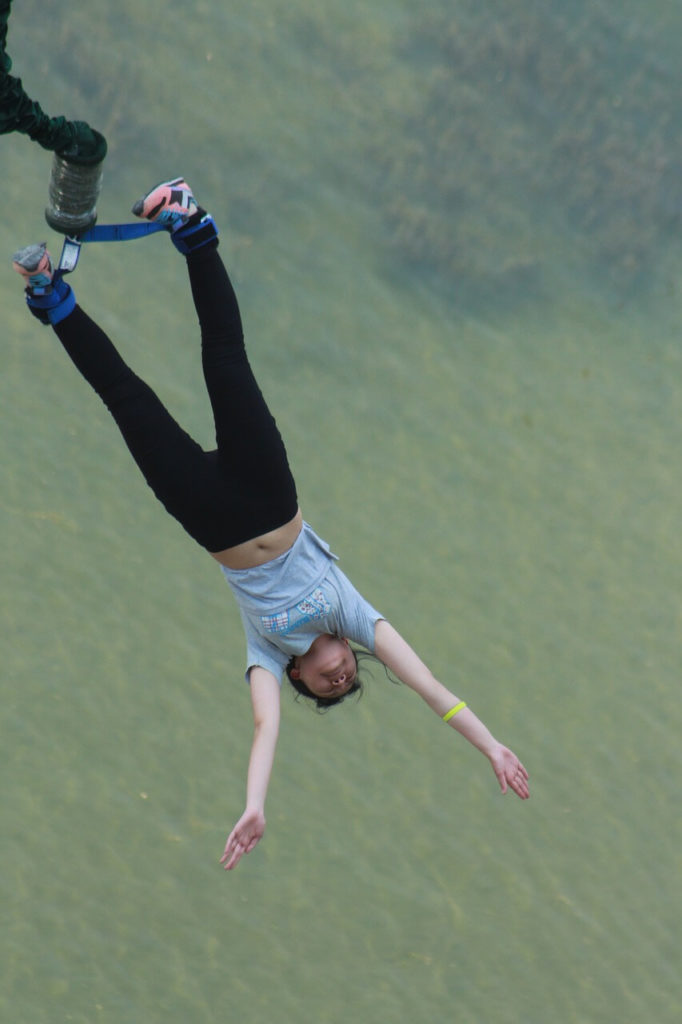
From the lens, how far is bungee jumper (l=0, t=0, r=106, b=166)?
2277 mm

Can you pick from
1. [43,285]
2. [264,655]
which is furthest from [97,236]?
[264,655]

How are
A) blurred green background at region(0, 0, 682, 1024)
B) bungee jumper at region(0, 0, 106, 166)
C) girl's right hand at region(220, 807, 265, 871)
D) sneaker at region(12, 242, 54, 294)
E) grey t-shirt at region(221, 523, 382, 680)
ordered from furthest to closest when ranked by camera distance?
blurred green background at region(0, 0, 682, 1024) < grey t-shirt at region(221, 523, 382, 680) < girl's right hand at region(220, 807, 265, 871) < sneaker at region(12, 242, 54, 294) < bungee jumper at region(0, 0, 106, 166)

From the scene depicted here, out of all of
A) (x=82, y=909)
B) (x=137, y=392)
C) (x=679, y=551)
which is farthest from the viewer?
(x=679, y=551)

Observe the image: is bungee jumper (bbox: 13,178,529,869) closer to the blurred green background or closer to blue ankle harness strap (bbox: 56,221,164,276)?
blue ankle harness strap (bbox: 56,221,164,276)

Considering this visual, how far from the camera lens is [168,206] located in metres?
2.67

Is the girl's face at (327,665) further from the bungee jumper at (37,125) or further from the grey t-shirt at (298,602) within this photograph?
the bungee jumper at (37,125)

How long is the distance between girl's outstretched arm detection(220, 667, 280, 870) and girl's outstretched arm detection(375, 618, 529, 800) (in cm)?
28

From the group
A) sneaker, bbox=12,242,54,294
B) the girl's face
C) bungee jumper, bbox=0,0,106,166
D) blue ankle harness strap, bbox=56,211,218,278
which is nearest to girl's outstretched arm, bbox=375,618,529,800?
the girl's face

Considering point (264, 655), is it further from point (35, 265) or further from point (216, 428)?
point (35, 265)

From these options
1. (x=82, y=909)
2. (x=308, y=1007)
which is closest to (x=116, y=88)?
(x=82, y=909)

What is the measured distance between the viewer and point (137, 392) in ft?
9.33

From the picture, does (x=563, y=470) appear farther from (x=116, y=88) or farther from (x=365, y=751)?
(x=116, y=88)

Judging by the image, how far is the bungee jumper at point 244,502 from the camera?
2.73 meters

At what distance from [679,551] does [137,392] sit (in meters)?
2.39
